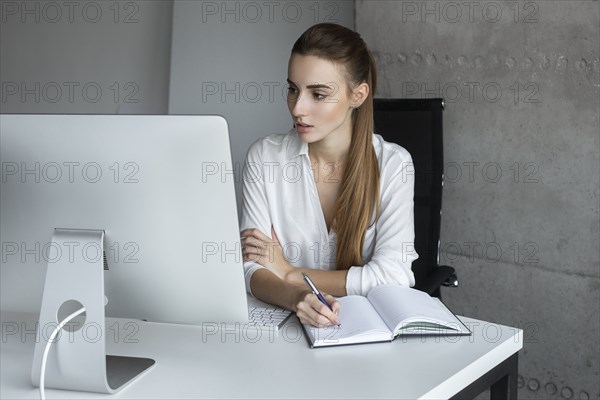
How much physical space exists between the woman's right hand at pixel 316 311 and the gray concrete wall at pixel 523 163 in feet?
4.47

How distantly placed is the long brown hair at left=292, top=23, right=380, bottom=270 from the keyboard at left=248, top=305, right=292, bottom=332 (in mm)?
422

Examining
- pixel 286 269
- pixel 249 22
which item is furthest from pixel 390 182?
pixel 249 22

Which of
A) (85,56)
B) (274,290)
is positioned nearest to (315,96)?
(274,290)

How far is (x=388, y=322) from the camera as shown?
5.74 feet

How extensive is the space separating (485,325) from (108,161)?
3.00ft

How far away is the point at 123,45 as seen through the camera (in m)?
4.67

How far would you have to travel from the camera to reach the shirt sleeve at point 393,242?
2.09 meters

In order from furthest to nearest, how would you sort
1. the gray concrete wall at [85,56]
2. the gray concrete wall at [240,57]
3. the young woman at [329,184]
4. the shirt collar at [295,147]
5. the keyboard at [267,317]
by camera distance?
1. the gray concrete wall at [85,56]
2. the gray concrete wall at [240,57]
3. the shirt collar at [295,147]
4. the young woman at [329,184]
5. the keyboard at [267,317]

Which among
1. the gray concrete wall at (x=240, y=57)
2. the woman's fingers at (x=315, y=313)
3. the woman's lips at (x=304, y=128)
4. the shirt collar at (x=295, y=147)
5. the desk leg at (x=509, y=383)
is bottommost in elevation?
the desk leg at (x=509, y=383)

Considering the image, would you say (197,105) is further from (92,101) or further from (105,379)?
(105,379)

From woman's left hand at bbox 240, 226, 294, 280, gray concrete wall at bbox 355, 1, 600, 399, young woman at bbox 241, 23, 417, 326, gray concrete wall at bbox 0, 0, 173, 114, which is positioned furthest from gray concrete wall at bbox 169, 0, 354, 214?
woman's left hand at bbox 240, 226, 294, 280

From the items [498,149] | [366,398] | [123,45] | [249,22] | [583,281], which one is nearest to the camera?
[366,398]

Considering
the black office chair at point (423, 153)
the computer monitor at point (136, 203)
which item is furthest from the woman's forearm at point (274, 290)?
the black office chair at point (423, 153)

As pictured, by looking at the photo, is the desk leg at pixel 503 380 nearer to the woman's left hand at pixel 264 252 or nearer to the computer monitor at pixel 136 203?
the computer monitor at pixel 136 203
